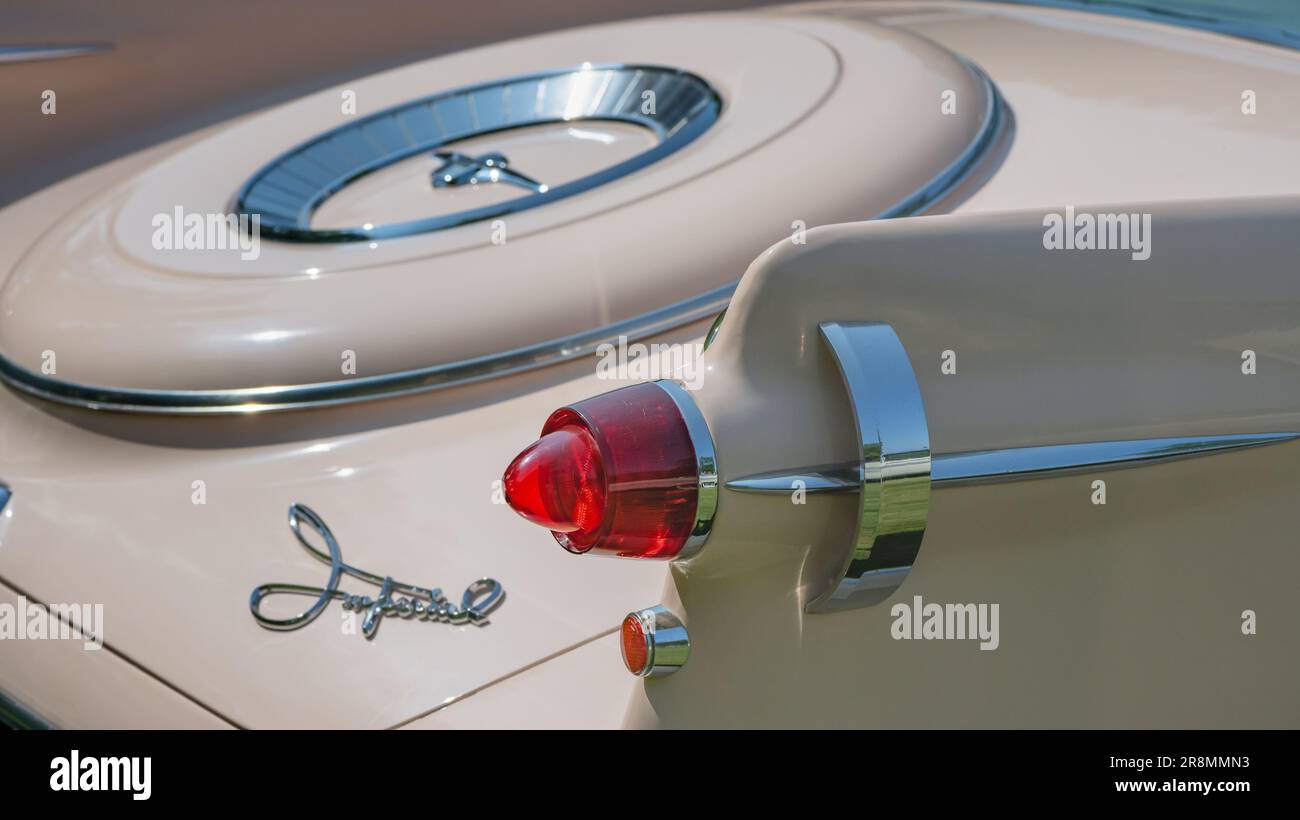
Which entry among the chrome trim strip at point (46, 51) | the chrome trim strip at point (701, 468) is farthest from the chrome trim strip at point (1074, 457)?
the chrome trim strip at point (46, 51)

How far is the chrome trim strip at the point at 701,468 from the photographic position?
0.66 meters

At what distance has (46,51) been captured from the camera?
7.91ft

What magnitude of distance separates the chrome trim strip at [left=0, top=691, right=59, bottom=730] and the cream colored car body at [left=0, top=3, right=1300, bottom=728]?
15mm

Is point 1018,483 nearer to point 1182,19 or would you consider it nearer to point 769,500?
point 769,500

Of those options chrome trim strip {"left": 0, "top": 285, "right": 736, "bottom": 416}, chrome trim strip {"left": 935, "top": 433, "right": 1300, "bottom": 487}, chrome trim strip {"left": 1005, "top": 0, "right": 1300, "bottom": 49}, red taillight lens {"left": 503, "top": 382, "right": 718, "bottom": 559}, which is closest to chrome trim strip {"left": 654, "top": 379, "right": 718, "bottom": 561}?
red taillight lens {"left": 503, "top": 382, "right": 718, "bottom": 559}

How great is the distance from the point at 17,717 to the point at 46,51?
1784 millimetres

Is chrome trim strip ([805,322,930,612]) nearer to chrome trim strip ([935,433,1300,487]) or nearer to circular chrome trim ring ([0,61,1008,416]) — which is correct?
chrome trim strip ([935,433,1300,487])

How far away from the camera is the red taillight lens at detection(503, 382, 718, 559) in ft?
2.19

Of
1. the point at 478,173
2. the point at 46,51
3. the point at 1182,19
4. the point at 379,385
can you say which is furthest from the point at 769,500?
the point at 46,51

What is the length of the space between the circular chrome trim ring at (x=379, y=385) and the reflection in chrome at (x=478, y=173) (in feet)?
1.94

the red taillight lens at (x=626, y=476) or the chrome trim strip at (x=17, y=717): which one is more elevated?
the red taillight lens at (x=626, y=476)

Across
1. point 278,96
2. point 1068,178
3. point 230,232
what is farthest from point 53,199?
point 1068,178

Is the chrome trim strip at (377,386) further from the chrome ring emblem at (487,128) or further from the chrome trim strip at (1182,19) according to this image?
the chrome trim strip at (1182,19)
